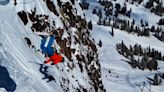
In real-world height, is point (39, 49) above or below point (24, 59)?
below

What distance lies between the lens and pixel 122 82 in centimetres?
9069

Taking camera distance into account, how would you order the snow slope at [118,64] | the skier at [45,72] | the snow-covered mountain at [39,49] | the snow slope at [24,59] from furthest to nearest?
1. the snow slope at [118,64]
2. the skier at [45,72]
3. the snow-covered mountain at [39,49]
4. the snow slope at [24,59]

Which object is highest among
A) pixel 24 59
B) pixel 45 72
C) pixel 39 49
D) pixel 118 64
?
pixel 24 59

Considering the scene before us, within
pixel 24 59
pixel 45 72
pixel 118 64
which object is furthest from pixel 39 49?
pixel 118 64

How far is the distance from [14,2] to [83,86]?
7979mm

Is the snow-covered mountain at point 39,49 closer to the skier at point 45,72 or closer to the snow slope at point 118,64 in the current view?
the skier at point 45,72

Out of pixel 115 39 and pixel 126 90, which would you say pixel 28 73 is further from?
pixel 115 39

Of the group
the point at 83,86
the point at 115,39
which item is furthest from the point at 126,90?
the point at 115,39

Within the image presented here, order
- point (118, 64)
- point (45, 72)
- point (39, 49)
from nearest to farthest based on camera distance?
point (45, 72) → point (39, 49) → point (118, 64)

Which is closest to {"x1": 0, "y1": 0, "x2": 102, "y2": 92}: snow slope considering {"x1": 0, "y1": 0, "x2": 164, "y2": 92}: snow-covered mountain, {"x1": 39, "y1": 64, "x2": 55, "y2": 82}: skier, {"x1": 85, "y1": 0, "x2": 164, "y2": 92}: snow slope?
{"x1": 0, "y1": 0, "x2": 164, "y2": 92}: snow-covered mountain

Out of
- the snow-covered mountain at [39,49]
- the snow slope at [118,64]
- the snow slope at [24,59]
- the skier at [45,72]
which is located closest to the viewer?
the snow slope at [24,59]

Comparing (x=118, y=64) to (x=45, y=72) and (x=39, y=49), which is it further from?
(x=45, y=72)

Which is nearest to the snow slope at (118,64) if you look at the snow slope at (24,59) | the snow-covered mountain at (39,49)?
the snow-covered mountain at (39,49)

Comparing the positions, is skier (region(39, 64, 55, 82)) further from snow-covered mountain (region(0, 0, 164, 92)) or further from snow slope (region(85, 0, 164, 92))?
snow slope (region(85, 0, 164, 92))
